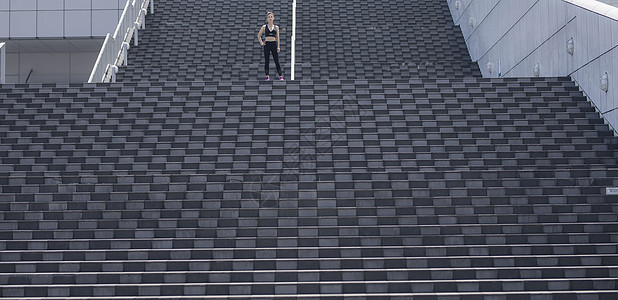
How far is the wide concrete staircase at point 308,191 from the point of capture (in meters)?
9.80

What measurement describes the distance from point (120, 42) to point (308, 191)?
966 cm

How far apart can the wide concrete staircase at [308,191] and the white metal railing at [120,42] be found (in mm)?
2505

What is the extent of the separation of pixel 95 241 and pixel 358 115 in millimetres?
5255

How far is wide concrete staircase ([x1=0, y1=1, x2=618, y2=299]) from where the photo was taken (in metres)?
9.80

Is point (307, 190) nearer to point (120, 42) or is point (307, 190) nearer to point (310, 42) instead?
point (120, 42)

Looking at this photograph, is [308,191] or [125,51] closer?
[308,191]

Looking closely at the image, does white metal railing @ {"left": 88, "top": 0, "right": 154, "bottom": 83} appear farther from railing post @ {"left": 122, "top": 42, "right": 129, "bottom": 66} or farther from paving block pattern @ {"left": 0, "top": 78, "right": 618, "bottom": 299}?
paving block pattern @ {"left": 0, "top": 78, "right": 618, "bottom": 299}

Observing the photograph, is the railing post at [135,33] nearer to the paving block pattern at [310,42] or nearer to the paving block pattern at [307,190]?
the paving block pattern at [310,42]

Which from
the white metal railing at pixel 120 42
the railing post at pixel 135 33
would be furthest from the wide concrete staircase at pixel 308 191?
the railing post at pixel 135 33

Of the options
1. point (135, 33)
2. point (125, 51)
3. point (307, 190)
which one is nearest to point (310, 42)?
point (135, 33)

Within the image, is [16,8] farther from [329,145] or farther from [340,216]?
[340,216]

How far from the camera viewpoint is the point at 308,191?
1140 centimetres

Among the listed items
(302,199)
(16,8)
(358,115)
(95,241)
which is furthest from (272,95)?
(16,8)

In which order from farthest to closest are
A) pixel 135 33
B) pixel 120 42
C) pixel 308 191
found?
1. pixel 135 33
2. pixel 120 42
3. pixel 308 191
